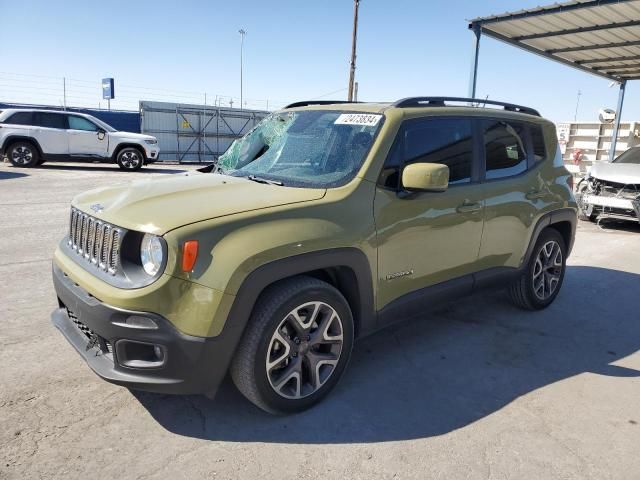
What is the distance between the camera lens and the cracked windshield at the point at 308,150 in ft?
10.2

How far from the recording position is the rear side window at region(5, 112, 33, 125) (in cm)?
1479

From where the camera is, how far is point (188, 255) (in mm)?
2340

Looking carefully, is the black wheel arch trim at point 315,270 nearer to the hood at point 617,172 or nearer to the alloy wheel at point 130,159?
the hood at point 617,172

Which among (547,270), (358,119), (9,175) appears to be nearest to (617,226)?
(547,270)

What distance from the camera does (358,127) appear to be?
130 inches

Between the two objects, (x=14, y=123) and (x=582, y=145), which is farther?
(x=582, y=145)

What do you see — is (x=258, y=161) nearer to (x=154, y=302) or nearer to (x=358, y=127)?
(x=358, y=127)

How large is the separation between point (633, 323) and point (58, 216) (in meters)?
8.07

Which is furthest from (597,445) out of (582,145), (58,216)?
(582,145)

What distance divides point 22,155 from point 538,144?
1546 centimetres

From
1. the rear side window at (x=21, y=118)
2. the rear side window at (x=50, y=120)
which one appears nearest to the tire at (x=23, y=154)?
the rear side window at (x=21, y=118)

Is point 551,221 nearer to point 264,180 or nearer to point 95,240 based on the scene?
point 264,180

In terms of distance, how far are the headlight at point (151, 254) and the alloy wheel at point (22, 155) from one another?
1521 centimetres

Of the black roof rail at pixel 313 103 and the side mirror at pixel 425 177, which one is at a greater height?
the black roof rail at pixel 313 103
